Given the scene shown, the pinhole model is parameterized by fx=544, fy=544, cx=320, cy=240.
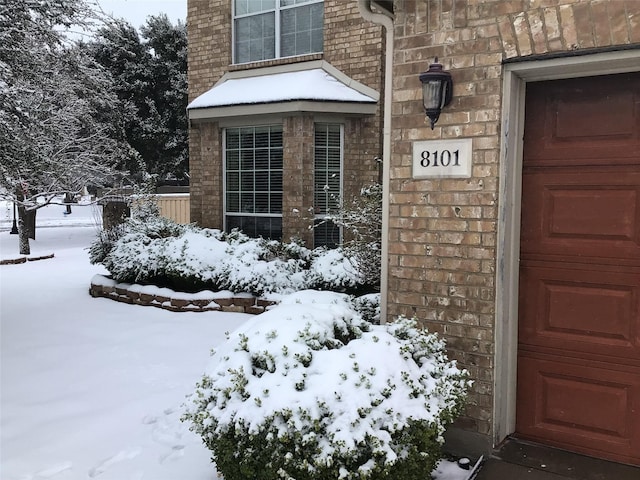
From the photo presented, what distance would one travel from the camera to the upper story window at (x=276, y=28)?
30.4 feet

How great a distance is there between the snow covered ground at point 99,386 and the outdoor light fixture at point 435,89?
2.26 metres

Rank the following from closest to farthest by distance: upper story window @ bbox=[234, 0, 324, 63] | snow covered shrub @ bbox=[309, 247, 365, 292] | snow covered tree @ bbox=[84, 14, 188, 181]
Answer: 1. snow covered shrub @ bbox=[309, 247, 365, 292]
2. upper story window @ bbox=[234, 0, 324, 63]
3. snow covered tree @ bbox=[84, 14, 188, 181]

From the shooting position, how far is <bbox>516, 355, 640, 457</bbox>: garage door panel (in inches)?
129

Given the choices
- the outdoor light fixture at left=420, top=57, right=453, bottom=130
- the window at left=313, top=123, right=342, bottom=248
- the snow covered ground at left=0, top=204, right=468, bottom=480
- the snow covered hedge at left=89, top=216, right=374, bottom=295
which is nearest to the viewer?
the outdoor light fixture at left=420, top=57, right=453, bottom=130

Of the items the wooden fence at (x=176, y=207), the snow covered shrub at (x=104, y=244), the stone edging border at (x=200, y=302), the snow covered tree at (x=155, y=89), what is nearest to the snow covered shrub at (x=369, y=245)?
the stone edging border at (x=200, y=302)

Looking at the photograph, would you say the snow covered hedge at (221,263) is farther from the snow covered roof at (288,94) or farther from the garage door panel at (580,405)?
the garage door panel at (580,405)

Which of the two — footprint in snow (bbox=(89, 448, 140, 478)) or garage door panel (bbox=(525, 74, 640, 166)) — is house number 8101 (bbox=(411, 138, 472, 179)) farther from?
footprint in snow (bbox=(89, 448, 140, 478))

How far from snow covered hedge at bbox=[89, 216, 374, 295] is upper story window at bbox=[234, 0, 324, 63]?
11.0 ft

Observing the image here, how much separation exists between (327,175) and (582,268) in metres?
6.15

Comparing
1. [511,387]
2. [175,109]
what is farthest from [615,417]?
[175,109]

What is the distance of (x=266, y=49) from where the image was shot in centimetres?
971

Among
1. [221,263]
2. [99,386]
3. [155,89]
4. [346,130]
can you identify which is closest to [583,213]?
[99,386]

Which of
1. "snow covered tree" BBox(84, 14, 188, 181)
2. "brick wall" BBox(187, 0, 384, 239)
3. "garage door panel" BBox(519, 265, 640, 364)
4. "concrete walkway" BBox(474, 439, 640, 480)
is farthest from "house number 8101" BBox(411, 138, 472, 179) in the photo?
"snow covered tree" BBox(84, 14, 188, 181)

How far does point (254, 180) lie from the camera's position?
31.6 ft
